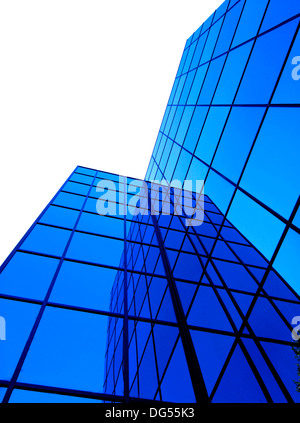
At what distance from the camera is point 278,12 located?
867cm

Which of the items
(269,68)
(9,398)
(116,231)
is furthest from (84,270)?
(269,68)

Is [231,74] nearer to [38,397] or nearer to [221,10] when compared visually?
[221,10]

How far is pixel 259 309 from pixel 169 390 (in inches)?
115

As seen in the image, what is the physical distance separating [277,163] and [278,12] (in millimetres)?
4838

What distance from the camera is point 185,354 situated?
5992mm

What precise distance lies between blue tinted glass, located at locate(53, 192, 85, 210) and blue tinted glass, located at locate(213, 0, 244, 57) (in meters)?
9.46

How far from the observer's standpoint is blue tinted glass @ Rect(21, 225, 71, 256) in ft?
30.2

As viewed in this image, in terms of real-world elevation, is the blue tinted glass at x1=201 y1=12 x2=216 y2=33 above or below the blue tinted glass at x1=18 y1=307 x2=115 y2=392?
above

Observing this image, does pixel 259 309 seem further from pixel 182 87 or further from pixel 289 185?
pixel 182 87

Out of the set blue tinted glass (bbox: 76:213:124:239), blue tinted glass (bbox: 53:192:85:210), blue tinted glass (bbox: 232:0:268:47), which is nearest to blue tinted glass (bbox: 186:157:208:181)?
blue tinted glass (bbox: 76:213:124:239)

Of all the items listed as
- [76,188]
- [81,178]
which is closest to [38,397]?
[76,188]

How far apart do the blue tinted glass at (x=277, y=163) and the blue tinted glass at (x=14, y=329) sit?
247 inches

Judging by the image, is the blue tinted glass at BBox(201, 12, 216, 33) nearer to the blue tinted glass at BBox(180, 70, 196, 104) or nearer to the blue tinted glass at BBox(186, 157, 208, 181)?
the blue tinted glass at BBox(180, 70, 196, 104)
